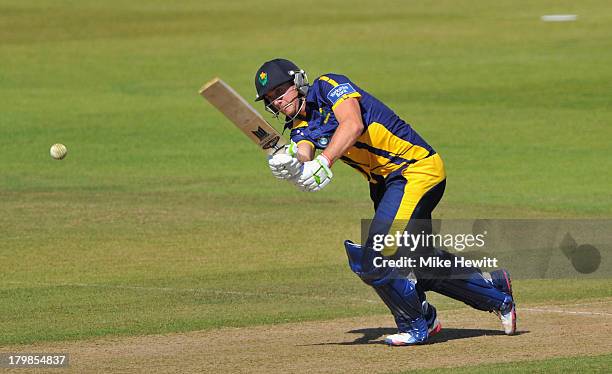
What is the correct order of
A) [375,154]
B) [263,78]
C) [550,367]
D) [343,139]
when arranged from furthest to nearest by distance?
[375,154]
[263,78]
[343,139]
[550,367]

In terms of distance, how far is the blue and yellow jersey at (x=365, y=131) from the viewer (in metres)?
9.54

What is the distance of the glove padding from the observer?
9.02 metres

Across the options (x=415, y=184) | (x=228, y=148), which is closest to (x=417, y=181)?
(x=415, y=184)

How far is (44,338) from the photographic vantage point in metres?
10.4

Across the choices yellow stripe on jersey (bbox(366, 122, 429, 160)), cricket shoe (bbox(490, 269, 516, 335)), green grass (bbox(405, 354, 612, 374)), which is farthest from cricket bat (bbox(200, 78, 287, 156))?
cricket shoe (bbox(490, 269, 516, 335))

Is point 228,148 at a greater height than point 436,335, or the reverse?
point 228,148

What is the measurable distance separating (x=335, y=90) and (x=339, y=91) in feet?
0.12

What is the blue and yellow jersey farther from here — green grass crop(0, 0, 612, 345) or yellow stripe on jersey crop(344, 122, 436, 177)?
green grass crop(0, 0, 612, 345)

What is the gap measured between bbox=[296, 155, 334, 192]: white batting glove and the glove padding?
0.05 m

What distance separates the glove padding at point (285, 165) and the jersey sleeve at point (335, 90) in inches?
22.6

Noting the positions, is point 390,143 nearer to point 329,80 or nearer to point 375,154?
point 375,154

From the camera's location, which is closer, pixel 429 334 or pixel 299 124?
pixel 299 124

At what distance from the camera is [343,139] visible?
922 centimetres

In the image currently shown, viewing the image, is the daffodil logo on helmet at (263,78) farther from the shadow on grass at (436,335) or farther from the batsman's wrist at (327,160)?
the shadow on grass at (436,335)
